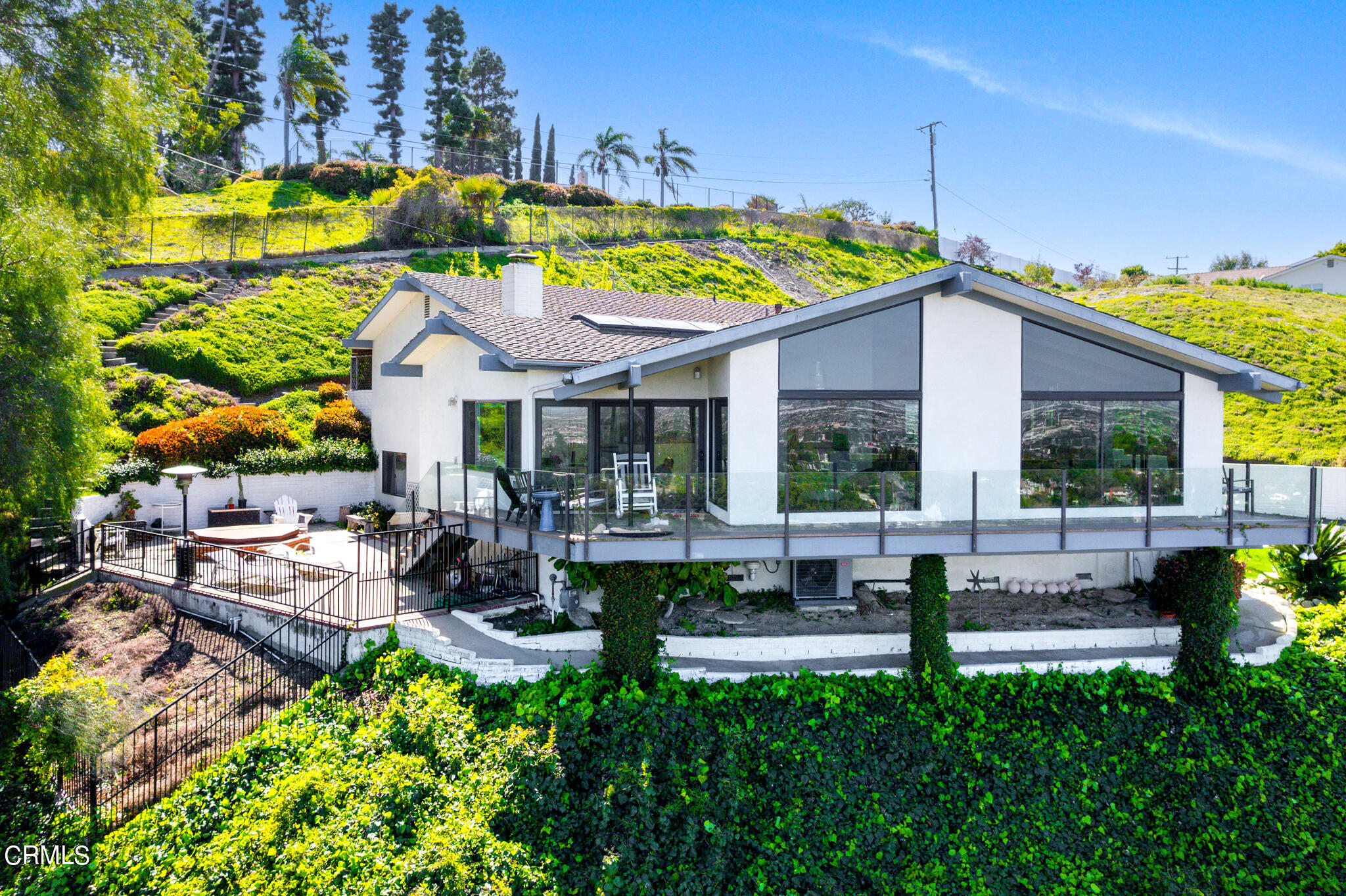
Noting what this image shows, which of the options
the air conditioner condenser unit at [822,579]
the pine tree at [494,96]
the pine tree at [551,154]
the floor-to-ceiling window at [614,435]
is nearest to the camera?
the floor-to-ceiling window at [614,435]

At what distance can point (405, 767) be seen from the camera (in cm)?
862

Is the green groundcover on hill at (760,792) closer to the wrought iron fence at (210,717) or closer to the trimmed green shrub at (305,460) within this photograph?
the wrought iron fence at (210,717)

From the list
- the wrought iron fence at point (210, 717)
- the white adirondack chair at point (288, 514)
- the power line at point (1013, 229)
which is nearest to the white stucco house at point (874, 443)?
the wrought iron fence at point (210, 717)

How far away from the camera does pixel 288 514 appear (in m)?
16.5

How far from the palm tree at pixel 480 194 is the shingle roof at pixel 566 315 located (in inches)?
784

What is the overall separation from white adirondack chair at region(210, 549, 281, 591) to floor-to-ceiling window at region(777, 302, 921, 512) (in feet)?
31.0

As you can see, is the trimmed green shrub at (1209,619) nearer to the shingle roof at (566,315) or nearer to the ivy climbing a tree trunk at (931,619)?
the ivy climbing a tree trunk at (931,619)

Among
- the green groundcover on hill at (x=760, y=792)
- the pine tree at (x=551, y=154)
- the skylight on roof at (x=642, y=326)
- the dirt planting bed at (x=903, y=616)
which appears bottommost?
the green groundcover on hill at (x=760, y=792)

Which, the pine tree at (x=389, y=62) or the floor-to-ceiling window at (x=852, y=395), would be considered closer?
the floor-to-ceiling window at (x=852, y=395)

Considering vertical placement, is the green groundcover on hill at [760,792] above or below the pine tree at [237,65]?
below

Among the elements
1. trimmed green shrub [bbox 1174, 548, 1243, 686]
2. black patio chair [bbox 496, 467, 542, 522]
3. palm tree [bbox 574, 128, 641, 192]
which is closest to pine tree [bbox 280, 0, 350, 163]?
palm tree [bbox 574, 128, 641, 192]

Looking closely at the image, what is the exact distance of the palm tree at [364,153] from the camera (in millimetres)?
46250

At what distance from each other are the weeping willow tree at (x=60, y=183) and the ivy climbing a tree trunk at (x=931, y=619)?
14989 millimetres

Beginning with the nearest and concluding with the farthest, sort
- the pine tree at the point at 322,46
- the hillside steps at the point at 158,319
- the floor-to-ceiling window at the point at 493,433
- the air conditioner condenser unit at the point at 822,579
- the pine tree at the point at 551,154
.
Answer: the air conditioner condenser unit at the point at 822,579, the floor-to-ceiling window at the point at 493,433, the hillside steps at the point at 158,319, the pine tree at the point at 322,46, the pine tree at the point at 551,154
